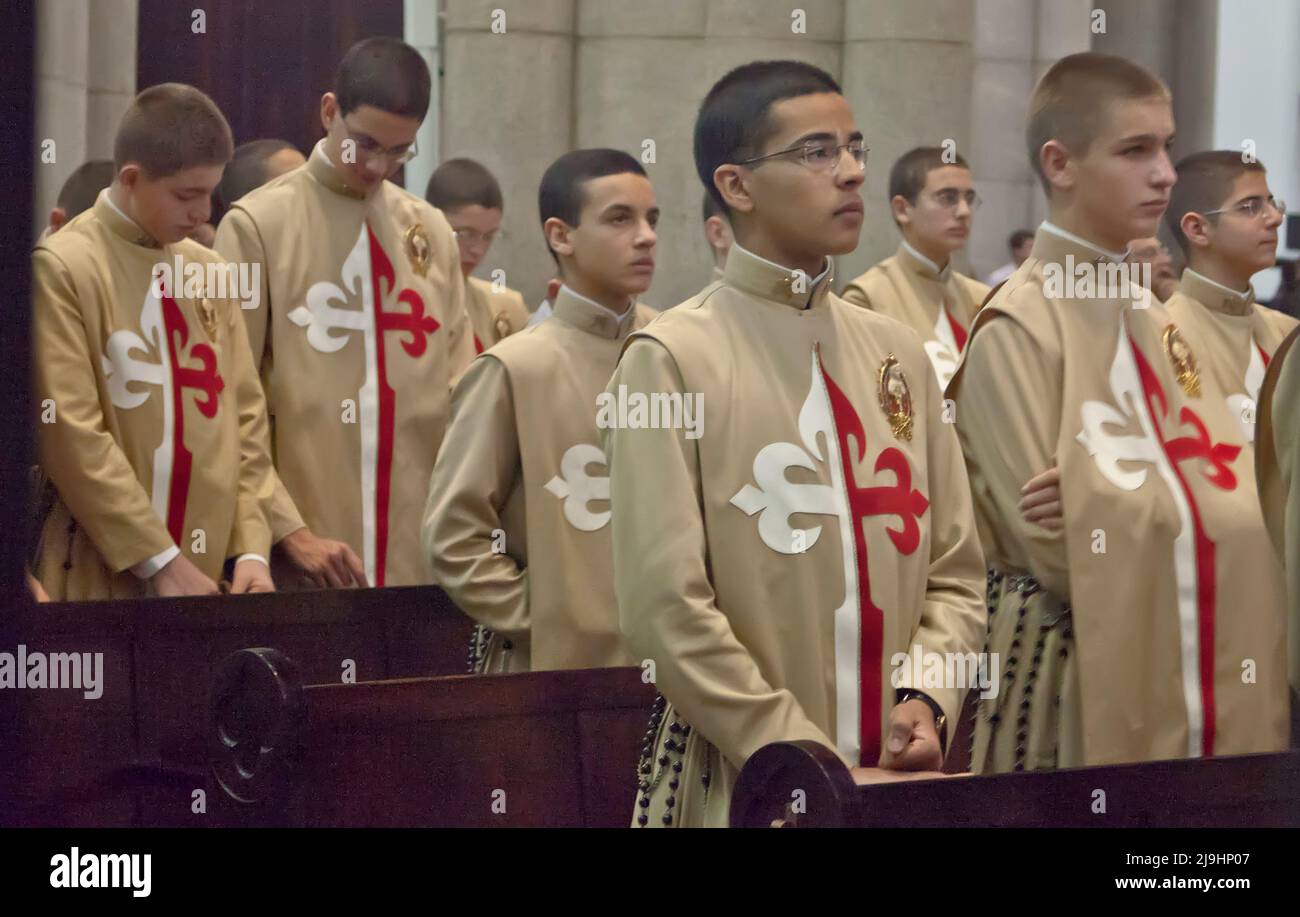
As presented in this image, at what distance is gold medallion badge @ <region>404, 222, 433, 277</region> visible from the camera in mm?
5230

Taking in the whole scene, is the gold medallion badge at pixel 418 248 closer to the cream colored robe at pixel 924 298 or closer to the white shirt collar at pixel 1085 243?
the cream colored robe at pixel 924 298

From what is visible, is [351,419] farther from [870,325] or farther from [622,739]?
[870,325]

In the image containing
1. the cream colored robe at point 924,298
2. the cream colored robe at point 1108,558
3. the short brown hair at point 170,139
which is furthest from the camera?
the cream colored robe at point 924,298

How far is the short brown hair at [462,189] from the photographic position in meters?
6.66

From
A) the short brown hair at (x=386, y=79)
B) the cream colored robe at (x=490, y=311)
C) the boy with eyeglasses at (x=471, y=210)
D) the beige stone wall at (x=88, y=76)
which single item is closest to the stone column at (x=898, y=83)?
the cream colored robe at (x=490, y=311)

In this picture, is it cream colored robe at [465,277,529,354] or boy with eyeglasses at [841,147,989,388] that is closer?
boy with eyeglasses at [841,147,989,388]

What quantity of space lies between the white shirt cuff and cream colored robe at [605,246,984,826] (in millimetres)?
1675

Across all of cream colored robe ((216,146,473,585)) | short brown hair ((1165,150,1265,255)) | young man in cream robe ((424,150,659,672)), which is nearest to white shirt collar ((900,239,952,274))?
short brown hair ((1165,150,1265,255))

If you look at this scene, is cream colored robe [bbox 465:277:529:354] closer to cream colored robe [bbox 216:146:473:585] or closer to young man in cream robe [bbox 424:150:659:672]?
cream colored robe [bbox 216:146:473:585]

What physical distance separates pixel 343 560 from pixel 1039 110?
201 cm

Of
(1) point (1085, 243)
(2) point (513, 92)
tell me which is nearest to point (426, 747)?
(1) point (1085, 243)

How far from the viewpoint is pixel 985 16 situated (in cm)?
875

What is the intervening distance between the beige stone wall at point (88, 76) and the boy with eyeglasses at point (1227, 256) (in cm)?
358
